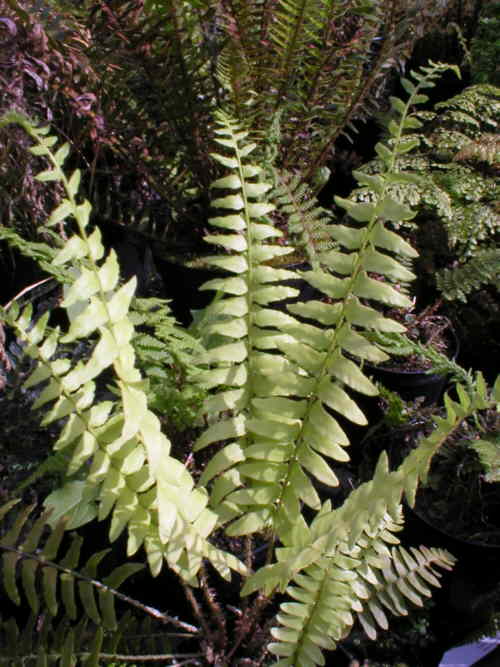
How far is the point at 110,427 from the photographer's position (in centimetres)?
80

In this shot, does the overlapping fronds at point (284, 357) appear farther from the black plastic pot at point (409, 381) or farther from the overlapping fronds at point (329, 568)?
the black plastic pot at point (409, 381)

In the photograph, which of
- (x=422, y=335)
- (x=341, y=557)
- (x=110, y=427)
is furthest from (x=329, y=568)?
(x=422, y=335)

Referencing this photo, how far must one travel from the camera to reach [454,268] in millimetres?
1703

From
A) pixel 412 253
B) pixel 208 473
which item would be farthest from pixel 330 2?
pixel 208 473

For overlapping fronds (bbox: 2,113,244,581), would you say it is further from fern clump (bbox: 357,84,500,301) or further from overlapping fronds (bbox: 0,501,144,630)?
fern clump (bbox: 357,84,500,301)

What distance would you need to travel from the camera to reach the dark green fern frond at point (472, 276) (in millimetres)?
1603

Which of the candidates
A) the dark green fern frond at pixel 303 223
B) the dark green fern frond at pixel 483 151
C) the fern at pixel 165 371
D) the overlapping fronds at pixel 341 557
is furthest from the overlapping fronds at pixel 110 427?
the dark green fern frond at pixel 483 151

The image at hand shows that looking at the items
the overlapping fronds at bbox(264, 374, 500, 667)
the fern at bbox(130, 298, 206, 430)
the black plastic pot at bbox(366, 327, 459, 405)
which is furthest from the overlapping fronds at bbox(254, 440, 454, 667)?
the black plastic pot at bbox(366, 327, 459, 405)

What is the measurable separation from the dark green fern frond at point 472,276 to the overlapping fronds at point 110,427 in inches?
41.3

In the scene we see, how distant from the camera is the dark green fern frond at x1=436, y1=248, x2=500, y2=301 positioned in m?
1.60

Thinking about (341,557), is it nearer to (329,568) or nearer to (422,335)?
(329,568)

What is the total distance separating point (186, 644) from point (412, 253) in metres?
0.90

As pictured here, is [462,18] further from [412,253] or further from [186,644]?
[186,644]

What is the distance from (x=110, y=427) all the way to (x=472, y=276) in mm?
1178
